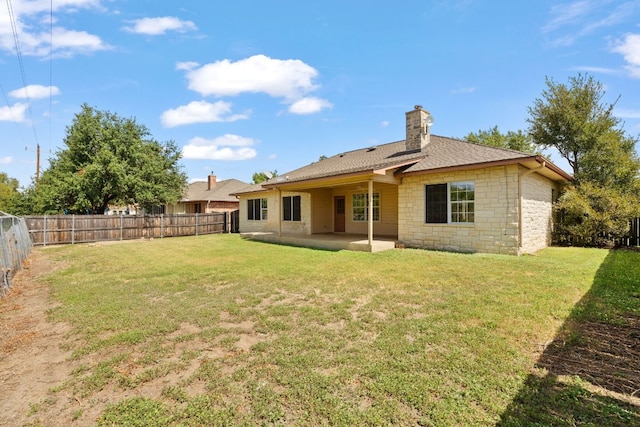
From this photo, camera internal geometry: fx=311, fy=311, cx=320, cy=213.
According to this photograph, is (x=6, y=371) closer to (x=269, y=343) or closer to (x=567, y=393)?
(x=269, y=343)

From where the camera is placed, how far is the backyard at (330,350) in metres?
2.48

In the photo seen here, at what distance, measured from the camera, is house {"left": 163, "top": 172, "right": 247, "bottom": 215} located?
27.8 meters

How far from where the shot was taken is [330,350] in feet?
11.4

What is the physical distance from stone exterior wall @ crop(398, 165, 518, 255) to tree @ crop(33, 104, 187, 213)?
16.5 m

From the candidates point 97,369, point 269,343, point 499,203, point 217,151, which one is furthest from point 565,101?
point 217,151

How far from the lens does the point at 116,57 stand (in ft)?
41.9

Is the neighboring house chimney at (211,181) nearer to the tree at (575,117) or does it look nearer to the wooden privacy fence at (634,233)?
the tree at (575,117)

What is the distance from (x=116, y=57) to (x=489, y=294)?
51.2 ft

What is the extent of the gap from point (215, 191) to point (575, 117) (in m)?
26.8

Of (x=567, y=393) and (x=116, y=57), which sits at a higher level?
(x=116, y=57)

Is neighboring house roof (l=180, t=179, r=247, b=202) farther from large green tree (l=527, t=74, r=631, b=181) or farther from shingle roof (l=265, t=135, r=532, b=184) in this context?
large green tree (l=527, t=74, r=631, b=181)

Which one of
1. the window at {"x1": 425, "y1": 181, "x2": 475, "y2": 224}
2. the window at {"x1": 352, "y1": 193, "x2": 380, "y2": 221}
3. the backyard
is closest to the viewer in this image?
the backyard

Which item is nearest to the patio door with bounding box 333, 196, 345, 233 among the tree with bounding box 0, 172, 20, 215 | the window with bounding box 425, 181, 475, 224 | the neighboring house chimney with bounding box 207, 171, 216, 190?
the window with bounding box 425, 181, 475, 224

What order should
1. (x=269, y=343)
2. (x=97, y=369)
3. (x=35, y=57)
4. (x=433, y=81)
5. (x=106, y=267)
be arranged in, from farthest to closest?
(x=433, y=81) → (x=35, y=57) → (x=106, y=267) → (x=269, y=343) → (x=97, y=369)
